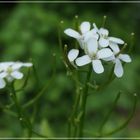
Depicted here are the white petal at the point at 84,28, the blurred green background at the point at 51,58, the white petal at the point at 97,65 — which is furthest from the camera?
the blurred green background at the point at 51,58

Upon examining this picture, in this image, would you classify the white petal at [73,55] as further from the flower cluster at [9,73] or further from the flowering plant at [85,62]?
the flower cluster at [9,73]

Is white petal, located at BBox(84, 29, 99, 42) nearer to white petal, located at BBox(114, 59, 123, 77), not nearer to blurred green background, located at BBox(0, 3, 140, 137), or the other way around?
white petal, located at BBox(114, 59, 123, 77)

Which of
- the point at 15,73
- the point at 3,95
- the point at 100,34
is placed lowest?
the point at 3,95

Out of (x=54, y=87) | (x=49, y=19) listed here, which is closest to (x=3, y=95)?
(x=54, y=87)

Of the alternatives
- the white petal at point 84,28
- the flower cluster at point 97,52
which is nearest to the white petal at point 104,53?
the flower cluster at point 97,52

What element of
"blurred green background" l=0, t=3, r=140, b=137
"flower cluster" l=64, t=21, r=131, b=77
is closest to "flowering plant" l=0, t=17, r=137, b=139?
"flower cluster" l=64, t=21, r=131, b=77

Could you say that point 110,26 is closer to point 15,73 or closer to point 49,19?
point 49,19
